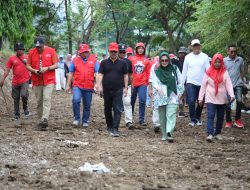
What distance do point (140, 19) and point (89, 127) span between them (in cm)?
3141

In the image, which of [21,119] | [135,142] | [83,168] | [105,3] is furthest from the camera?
[105,3]

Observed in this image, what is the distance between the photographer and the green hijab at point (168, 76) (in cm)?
1066

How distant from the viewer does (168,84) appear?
1067cm

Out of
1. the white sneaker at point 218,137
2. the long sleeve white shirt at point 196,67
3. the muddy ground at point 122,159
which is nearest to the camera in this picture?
the muddy ground at point 122,159

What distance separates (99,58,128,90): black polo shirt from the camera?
37.0ft

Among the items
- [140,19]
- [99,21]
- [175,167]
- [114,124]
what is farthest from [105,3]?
[175,167]

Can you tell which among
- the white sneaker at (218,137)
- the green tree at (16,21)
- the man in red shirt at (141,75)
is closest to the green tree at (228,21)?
the man in red shirt at (141,75)

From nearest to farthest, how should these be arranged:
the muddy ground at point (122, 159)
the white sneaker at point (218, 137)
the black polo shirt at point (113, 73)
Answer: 1. the muddy ground at point (122, 159)
2. the white sneaker at point (218, 137)
3. the black polo shirt at point (113, 73)

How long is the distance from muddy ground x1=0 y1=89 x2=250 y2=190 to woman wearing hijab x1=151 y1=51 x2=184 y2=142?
1.30 feet

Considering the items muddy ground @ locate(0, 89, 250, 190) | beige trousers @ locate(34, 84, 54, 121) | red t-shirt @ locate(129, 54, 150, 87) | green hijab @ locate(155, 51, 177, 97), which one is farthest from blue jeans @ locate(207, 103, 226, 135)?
beige trousers @ locate(34, 84, 54, 121)

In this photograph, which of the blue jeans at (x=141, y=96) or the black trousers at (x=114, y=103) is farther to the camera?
the blue jeans at (x=141, y=96)

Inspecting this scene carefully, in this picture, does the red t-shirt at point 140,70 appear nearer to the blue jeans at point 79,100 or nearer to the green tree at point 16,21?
the blue jeans at point 79,100

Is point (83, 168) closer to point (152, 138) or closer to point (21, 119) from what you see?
point (152, 138)

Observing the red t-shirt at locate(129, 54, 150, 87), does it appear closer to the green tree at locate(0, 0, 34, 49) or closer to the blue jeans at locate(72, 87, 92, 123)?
the blue jeans at locate(72, 87, 92, 123)
